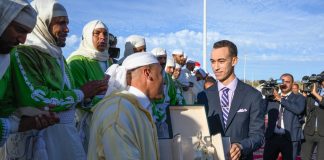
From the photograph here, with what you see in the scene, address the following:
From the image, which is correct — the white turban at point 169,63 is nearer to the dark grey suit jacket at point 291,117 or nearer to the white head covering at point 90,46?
the dark grey suit jacket at point 291,117

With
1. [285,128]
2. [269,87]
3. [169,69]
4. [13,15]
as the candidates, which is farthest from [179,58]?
[13,15]

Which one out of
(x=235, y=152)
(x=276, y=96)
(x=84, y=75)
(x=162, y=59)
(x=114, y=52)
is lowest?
(x=276, y=96)

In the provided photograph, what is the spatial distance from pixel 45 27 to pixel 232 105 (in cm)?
176

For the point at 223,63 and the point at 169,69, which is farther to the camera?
the point at 169,69

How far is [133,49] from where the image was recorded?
580cm

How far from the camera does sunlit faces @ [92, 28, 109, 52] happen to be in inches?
183

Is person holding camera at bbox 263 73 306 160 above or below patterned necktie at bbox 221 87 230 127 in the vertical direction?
below

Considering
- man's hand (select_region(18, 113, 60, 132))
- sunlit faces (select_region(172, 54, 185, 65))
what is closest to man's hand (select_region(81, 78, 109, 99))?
man's hand (select_region(18, 113, 60, 132))

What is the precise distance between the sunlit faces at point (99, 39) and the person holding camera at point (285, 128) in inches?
159

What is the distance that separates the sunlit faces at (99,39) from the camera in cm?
465

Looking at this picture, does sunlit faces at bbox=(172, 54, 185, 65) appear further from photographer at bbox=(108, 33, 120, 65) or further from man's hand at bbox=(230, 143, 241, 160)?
man's hand at bbox=(230, 143, 241, 160)

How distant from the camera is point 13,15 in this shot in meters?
2.76

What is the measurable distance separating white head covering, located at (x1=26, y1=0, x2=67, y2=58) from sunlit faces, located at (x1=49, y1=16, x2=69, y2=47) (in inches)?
1.1

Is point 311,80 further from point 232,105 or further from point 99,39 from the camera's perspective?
point 232,105
